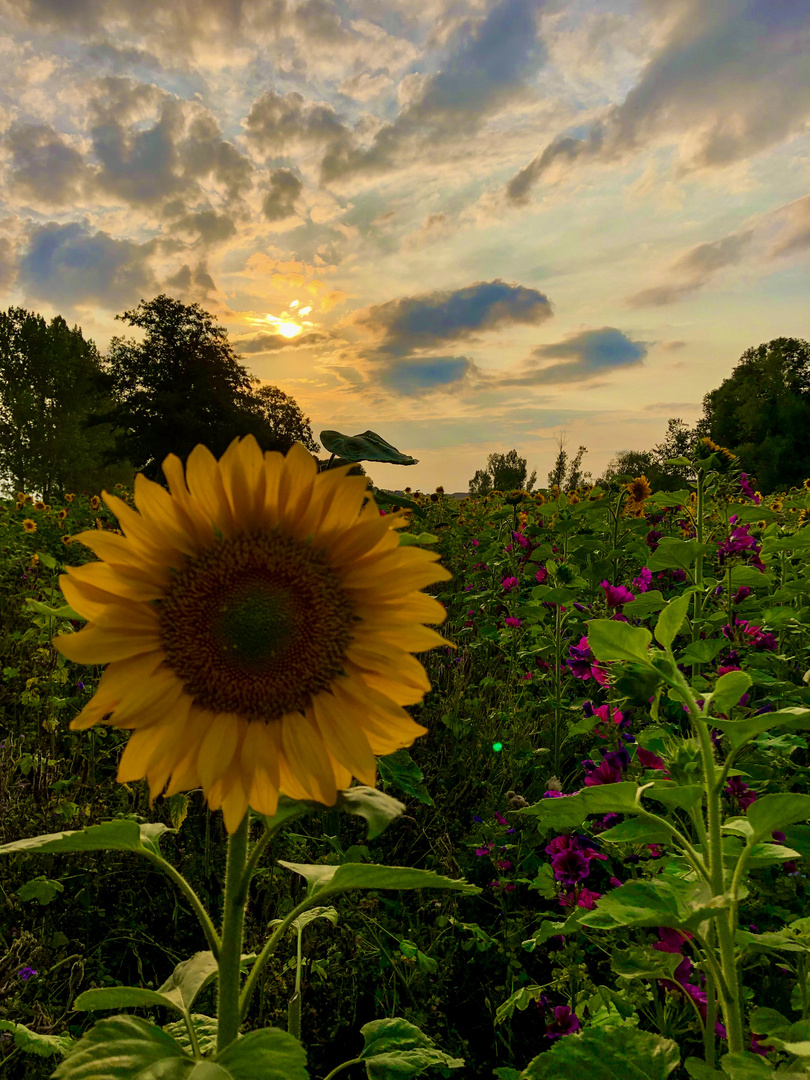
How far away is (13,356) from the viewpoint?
3388 centimetres

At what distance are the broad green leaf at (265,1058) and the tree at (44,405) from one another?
36.1 metres

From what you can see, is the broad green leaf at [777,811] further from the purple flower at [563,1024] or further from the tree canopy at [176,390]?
the tree canopy at [176,390]

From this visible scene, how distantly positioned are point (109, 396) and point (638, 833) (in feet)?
131

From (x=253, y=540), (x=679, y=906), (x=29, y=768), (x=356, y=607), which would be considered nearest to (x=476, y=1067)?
(x=679, y=906)

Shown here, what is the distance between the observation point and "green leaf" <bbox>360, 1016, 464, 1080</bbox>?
3.64 ft

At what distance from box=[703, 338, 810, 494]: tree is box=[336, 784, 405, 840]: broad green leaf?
35.9 meters

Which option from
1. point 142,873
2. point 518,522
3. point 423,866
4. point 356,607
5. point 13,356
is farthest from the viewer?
point 13,356

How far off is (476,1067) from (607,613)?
5.42ft

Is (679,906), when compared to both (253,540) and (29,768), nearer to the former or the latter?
(253,540)

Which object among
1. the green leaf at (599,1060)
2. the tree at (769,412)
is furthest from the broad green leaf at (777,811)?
the tree at (769,412)

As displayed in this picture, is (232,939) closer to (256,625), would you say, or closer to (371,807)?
(371,807)

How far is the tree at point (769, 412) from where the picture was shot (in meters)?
35.2

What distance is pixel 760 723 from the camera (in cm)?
116

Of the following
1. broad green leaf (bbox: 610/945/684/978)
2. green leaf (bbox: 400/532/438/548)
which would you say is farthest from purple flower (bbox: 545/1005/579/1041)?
green leaf (bbox: 400/532/438/548)
